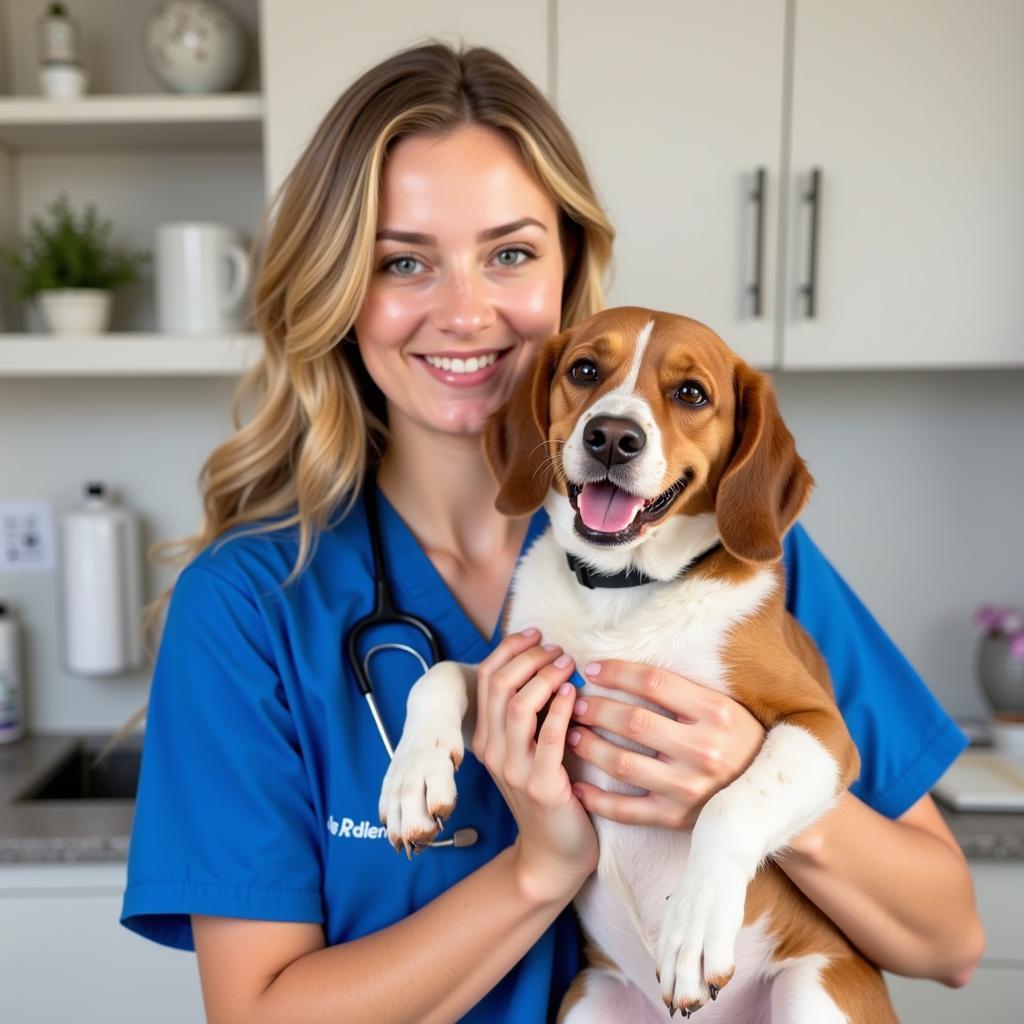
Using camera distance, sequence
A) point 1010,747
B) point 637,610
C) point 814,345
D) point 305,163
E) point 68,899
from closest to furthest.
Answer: point 637,610 → point 305,163 → point 68,899 → point 814,345 → point 1010,747

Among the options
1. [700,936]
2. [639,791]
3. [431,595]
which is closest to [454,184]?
[431,595]

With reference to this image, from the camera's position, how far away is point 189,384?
101 inches

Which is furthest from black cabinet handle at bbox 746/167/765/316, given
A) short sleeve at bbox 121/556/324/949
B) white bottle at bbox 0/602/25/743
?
white bottle at bbox 0/602/25/743

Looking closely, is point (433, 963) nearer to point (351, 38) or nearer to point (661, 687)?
point (661, 687)

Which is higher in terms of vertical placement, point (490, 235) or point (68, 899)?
point (490, 235)

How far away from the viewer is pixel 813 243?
2051mm

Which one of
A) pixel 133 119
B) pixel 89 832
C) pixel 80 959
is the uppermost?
pixel 133 119

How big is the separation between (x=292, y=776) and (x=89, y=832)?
926 mm

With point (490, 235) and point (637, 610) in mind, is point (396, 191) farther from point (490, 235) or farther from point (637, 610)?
point (637, 610)

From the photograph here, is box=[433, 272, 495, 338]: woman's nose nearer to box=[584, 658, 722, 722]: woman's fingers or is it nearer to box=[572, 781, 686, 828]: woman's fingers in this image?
box=[584, 658, 722, 722]: woman's fingers

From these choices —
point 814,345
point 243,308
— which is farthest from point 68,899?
point 814,345

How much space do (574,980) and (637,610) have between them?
1.55 feet

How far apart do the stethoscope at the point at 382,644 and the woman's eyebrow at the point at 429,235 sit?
385 mm

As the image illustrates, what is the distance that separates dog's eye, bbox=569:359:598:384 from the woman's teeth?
0.14 m
